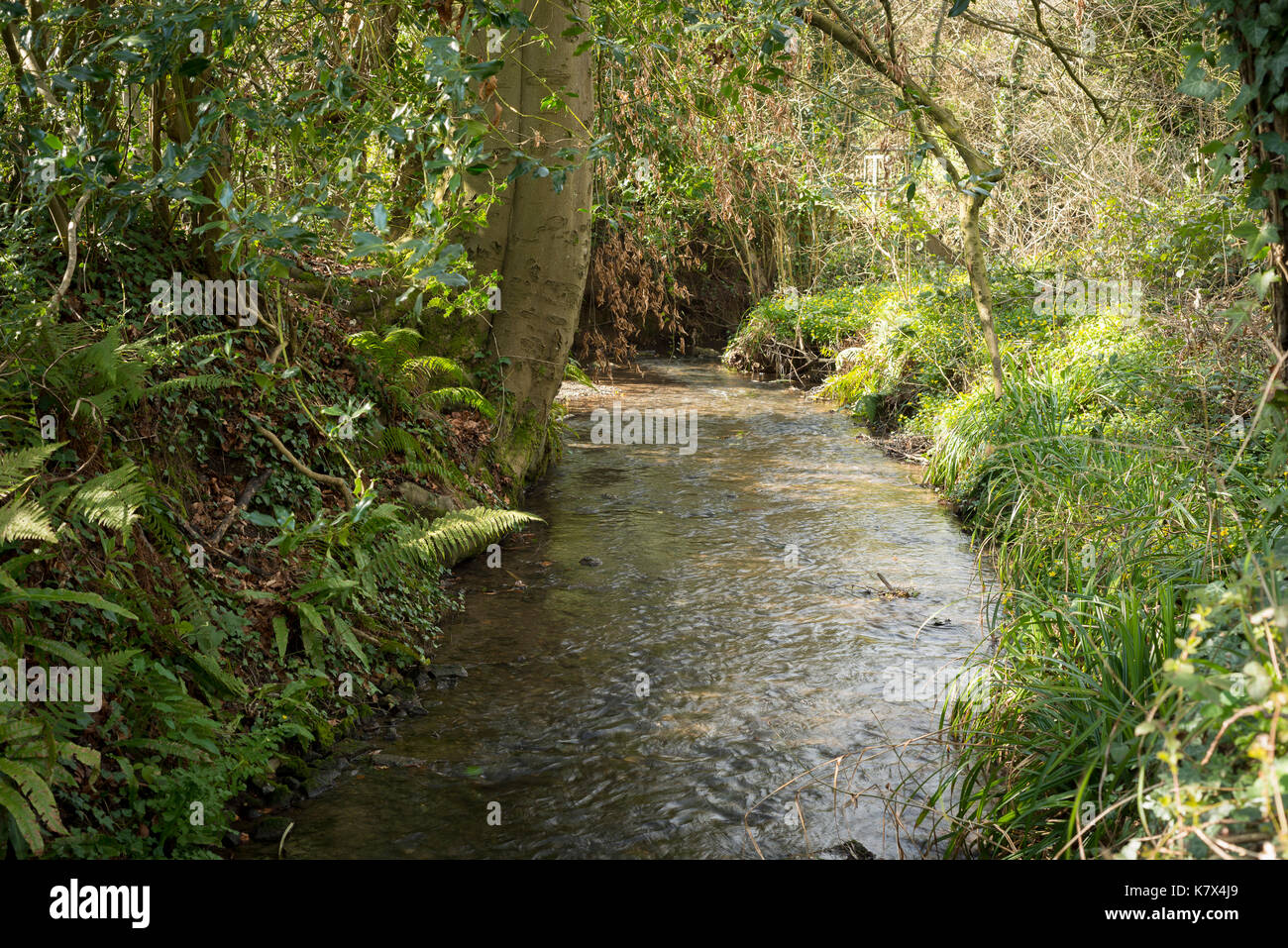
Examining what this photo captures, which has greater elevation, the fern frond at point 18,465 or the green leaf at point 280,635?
the fern frond at point 18,465


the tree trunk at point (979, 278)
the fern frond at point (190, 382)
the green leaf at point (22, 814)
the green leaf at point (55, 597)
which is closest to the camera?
the green leaf at point (22, 814)

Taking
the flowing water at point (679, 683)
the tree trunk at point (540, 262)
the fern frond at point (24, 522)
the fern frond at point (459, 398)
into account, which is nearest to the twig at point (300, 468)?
the flowing water at point (679, 683)

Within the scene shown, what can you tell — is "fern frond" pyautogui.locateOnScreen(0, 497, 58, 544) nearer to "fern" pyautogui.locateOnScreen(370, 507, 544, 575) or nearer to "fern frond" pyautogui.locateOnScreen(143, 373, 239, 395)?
"fern frond" pyautogui.locateOnScreen(143, 373, 239, 395)

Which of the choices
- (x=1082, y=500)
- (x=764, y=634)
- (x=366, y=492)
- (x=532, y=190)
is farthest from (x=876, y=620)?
(x=532, y=190)

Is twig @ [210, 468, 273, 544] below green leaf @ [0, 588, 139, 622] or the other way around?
the other way around

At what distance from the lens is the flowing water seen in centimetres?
416

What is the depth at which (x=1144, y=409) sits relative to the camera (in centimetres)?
803

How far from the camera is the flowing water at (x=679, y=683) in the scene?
13.6 feet

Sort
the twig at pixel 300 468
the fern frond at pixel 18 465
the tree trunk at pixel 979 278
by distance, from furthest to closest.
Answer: the tree trunk at pixel 979 278
the twig at pixel 300 468
the fern frond at pixel 18 465

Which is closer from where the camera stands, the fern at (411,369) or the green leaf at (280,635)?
the green leaf at (280,635)

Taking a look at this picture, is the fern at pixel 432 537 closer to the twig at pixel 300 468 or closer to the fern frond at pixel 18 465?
the twig at pixel 300 468

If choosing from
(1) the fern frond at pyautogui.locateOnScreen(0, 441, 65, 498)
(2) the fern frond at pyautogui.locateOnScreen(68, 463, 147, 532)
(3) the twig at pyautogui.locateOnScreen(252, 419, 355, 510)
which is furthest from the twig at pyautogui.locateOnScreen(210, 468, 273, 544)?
(1) the fern frond at pyautogui.locateOnScreen(0, 441, 65, 498)

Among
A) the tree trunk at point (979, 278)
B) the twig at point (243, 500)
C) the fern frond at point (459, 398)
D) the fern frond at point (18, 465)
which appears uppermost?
the tree trunk at point (979, 278)

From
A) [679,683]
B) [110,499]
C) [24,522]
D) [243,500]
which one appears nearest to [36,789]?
[24,522]
